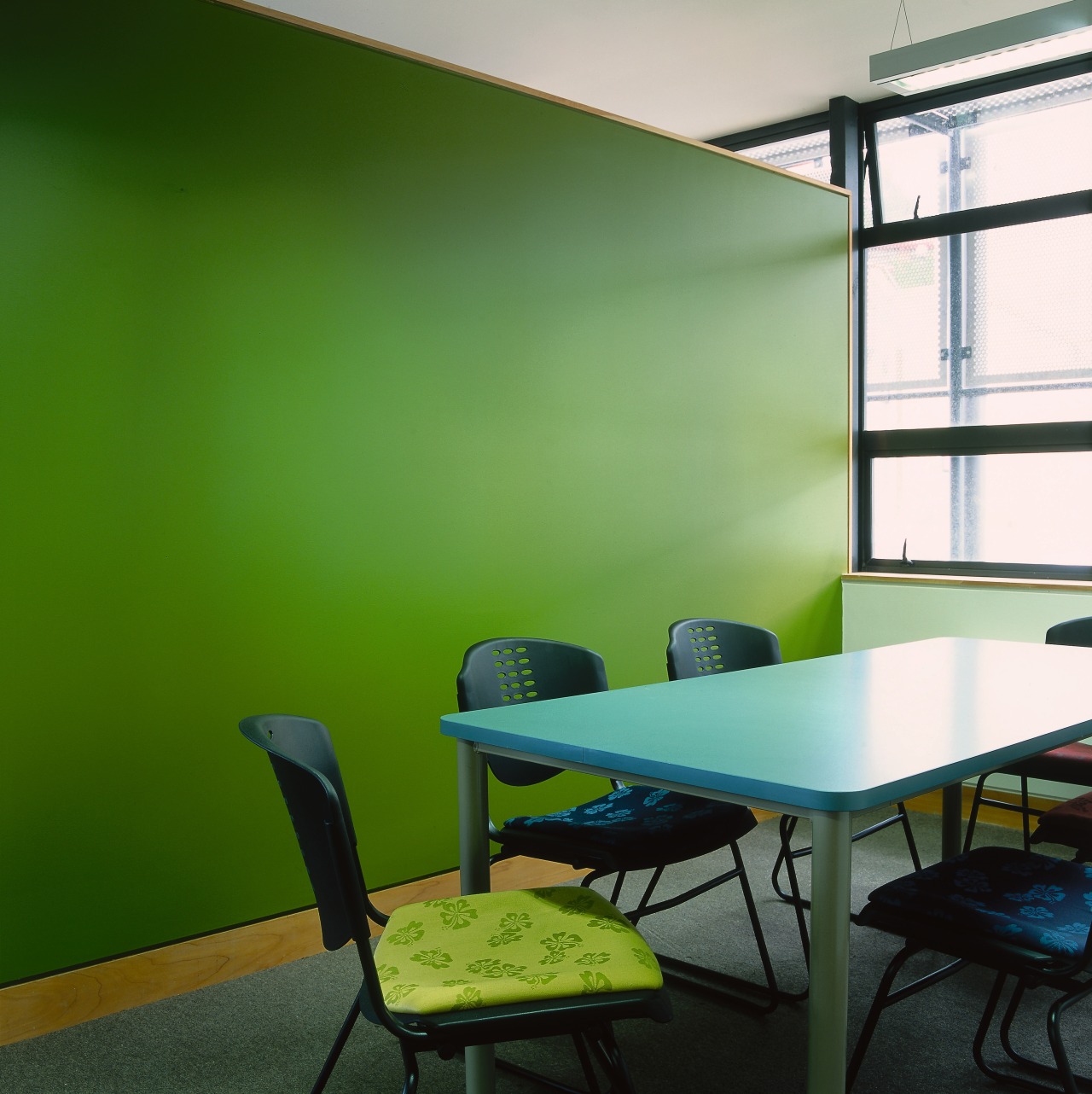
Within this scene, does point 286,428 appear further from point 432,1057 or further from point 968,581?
point 968,581

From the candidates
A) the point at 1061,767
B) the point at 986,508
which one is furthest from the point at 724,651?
the point at 986,508

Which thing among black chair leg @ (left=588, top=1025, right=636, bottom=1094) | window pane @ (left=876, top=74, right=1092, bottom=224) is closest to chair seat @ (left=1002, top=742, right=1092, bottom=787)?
black chair leg @ (left=588, top=1025, right=636, bottom=1094)

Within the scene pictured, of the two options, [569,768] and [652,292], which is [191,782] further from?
[652,292]

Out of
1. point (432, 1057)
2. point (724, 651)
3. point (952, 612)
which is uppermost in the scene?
point (724, 651)

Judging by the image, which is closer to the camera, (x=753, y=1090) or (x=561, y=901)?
(x=561, y=901)

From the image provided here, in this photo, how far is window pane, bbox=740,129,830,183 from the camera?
5388 mm

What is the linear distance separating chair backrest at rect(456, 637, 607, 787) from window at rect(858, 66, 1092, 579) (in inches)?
112

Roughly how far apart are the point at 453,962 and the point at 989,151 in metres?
4.54

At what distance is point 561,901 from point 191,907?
4.55ft

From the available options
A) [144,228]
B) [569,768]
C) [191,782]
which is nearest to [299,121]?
[144,228]

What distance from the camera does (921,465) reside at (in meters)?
5.13

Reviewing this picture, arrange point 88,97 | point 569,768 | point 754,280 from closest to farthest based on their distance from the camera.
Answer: point 569,768
point 88,97
point 754,280

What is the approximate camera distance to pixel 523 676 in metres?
2.73

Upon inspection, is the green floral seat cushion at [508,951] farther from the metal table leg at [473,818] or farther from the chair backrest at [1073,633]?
the chair backrest at [1073,633]
